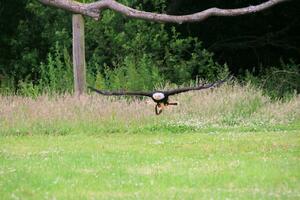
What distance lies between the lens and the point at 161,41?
23.5 meters

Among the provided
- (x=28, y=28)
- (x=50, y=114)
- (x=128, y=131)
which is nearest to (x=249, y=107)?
(x=128, y=131)

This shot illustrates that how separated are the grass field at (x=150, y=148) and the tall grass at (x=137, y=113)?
0.02m

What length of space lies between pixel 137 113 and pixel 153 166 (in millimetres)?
5040

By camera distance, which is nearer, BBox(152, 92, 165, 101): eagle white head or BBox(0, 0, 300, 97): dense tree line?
BBox(152, 92, 165, 101): eagle white head

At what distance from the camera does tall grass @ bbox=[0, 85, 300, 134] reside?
14.6m

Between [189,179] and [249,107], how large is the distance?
7134 mm

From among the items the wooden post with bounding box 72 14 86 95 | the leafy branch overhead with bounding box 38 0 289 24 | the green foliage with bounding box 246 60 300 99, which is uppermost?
the leafy branch overhead with bounding box 38 0 289 24

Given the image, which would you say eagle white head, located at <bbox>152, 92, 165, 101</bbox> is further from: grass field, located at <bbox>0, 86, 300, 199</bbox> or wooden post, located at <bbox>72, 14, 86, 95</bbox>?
wooden post, located at <bbox>72, 14, 86, 95</bbox>

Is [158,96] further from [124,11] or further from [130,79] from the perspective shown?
[130,79]

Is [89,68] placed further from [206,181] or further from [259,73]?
[206,181]

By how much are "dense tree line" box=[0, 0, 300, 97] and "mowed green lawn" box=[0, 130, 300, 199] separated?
881cm

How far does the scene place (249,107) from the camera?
16078mm

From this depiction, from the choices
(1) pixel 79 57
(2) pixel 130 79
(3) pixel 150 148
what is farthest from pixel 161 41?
(3) pixel 150 148

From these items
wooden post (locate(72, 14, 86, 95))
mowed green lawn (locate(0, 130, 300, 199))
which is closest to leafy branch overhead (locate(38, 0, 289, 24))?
mowed green lawn (locate(0, 130, 300, 199))
